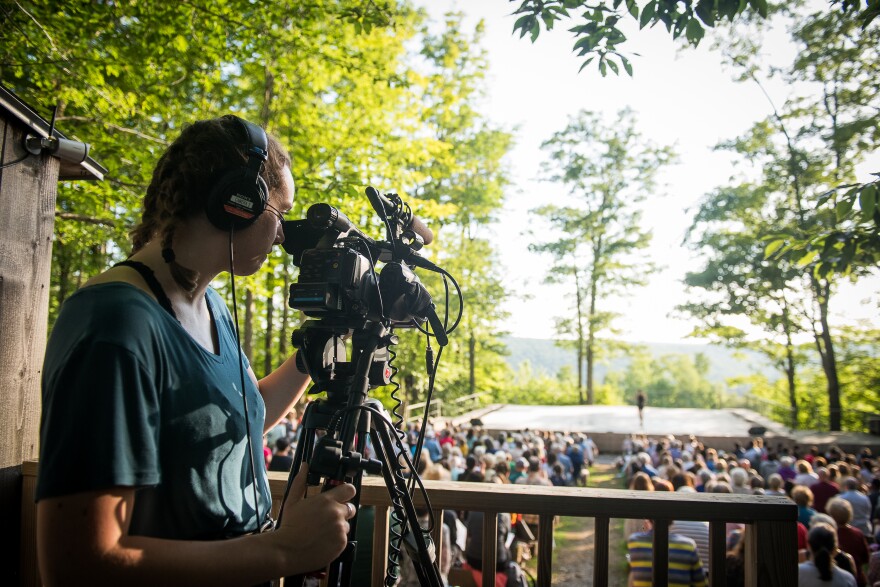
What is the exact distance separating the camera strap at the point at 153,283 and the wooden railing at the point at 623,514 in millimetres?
977

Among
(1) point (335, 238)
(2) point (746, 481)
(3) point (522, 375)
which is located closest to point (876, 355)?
(2) point (746, 481)

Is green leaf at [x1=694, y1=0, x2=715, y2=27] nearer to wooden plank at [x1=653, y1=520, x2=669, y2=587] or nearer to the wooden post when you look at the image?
wooden plank at [x1=653, y1=520, x2=669, y2=587]

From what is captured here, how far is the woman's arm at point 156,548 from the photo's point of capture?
0.82 meters

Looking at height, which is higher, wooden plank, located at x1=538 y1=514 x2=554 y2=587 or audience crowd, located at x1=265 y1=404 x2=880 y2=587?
wooden plank, located at x1=538 y1=514 x2=554 y2=587

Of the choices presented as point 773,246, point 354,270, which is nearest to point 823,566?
point 773,246

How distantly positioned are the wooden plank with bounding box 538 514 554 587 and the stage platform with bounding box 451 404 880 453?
17588 mm

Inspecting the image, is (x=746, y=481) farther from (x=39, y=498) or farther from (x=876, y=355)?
(x=876, y=355)

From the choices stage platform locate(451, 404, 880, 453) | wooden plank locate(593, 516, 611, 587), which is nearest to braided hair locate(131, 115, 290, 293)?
wooden plank locate(593, 516, 611, 587)

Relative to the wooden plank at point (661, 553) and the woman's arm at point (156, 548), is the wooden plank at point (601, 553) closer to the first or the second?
the wooden plank at point (661, 553)

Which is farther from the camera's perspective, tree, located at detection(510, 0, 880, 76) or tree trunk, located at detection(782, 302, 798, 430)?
tree trunk, located at detection(782, 302, 798, 430)

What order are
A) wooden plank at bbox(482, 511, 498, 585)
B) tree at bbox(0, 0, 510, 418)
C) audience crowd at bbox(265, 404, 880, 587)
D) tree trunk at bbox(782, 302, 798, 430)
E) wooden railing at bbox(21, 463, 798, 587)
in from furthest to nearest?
tree trunk at bbox(782, 302, 798, 430), tree at bbox(0, 0, 510, 418), audience crowd at bbox(265, 404, 880, 587), wooden plank at bbox(482, 511, 498, 585), wooden railing at bbox(21, 463, 798, 587)

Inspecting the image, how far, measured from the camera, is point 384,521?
5.93ft

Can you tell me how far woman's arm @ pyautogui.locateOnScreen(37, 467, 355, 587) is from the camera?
2.68 feet

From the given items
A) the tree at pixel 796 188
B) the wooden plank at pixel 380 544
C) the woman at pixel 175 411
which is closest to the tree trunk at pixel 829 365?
the tree at pixel 796 188
